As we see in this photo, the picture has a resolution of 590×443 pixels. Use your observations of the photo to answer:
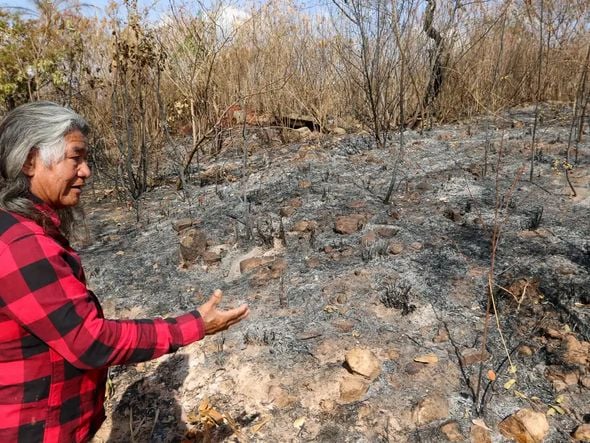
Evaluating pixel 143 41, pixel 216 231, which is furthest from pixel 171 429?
pixel 143 41

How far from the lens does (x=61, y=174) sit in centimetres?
110

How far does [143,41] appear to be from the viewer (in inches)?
131

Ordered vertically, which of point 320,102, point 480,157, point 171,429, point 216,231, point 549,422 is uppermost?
point 320,102

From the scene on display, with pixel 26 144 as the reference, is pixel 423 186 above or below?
below

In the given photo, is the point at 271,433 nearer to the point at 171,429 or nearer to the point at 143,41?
the point at 171,429

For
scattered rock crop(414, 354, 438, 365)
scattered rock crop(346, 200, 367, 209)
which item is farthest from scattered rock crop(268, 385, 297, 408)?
scattered rock crop(346, 200, 367, 209)

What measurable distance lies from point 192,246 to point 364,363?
137 cm

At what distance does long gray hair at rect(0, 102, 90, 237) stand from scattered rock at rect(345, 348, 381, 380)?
1.18m

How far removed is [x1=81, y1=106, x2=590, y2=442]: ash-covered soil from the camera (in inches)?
64.8

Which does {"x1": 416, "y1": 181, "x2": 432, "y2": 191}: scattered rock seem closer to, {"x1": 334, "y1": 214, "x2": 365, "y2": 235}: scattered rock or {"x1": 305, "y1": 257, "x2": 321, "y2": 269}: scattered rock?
{"x1": 334, "y1": 214, "x2": 365, "y2": 235}: scattered rock

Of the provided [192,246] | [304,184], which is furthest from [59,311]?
[304,184]

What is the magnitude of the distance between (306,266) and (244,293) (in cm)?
37

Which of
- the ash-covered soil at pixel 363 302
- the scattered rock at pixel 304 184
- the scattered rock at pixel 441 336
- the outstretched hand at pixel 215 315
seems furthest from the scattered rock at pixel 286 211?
the outstretched hand at pixel 215 315

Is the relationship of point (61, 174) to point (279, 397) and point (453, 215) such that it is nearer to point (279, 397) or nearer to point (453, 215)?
point (279, 397)
